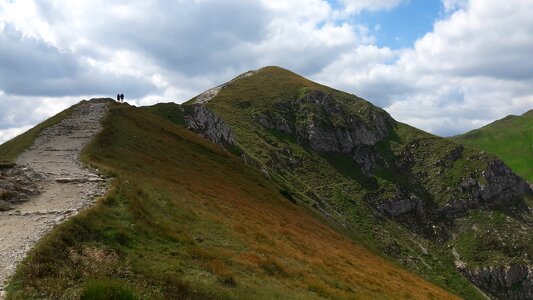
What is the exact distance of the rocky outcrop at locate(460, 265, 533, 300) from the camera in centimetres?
13500

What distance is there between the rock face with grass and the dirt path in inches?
2666

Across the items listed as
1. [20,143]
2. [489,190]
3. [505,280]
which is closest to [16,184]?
[20,143]

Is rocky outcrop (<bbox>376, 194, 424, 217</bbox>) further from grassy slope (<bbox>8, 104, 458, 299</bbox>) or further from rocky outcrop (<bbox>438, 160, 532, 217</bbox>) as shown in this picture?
grassy slope (<bbox>8, 104, 458, 299</bbox>)

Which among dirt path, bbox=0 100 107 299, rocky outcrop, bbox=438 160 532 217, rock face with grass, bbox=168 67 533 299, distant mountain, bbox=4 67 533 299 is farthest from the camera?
rocky outcrop, bbox=438 160 532 217

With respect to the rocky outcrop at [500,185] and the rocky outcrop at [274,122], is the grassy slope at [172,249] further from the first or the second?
the rocky outcrop at [500,185]

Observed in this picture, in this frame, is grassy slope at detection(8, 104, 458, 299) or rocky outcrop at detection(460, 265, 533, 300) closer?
grassy slope at detection(8, 104, 458, 299)

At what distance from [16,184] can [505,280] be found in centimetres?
15278

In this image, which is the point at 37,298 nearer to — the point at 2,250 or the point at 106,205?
the point at 2,250

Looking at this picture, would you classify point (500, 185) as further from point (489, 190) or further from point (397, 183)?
point (397, 183)

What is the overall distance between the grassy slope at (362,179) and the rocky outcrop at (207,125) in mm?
7020

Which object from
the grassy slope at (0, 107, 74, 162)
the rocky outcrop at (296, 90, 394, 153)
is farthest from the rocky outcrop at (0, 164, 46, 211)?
the rocky outcrop at (296, 90, 394, 153)

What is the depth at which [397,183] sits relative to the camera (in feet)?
573

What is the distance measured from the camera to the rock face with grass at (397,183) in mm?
137125

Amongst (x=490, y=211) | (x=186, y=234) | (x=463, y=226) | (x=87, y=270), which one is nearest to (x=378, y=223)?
(x=463, y=226)
